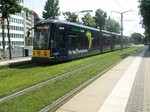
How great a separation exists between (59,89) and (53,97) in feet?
4.48

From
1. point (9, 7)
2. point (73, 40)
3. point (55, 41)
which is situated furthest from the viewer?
point (9, 7)

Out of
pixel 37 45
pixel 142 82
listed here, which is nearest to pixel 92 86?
pixel 142 82

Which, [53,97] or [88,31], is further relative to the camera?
[88,31]

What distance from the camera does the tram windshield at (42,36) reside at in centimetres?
2009

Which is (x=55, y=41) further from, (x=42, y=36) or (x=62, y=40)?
(x=42, y=36)

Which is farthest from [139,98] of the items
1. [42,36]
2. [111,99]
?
[42,36]

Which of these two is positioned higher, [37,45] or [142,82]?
[37,45]

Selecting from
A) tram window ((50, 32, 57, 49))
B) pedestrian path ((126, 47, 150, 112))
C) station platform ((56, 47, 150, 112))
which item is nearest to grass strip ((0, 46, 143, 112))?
station platform ((56, 47, 150, 112))

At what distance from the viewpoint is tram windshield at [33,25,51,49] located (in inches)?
791

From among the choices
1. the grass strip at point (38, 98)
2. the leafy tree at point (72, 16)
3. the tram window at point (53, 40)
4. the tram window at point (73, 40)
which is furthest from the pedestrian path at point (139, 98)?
the leafy tree at point (72, 16)

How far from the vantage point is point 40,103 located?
24.2ft

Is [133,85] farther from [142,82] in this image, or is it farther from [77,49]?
[77,49]

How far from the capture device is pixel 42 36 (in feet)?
66.8

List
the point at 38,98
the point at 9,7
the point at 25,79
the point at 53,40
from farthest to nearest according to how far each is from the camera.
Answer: the point at 9,7 < the point at 53,40 < the point at 25,79 < the point at 38,98
